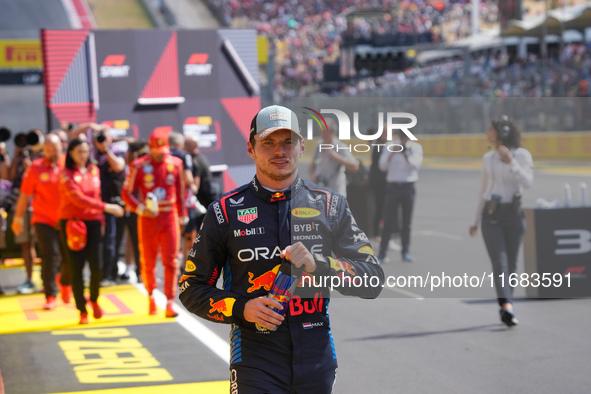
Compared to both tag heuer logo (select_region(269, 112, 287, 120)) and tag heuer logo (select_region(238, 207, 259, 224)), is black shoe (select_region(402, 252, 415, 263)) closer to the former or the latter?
tag heuer logo (select_region(238, 207, 259, 224))

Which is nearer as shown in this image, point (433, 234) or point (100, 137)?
point (433, 234)

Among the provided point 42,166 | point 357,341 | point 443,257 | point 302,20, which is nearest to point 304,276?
point 443,257

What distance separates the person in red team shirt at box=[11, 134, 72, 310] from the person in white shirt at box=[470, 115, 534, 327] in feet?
15.3

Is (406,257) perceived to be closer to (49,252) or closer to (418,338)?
(418,338)

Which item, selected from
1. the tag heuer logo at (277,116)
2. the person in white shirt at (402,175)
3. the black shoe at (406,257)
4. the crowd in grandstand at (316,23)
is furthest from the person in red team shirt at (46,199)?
the crowd in grandstand at (316,23)

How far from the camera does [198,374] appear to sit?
7.56 m

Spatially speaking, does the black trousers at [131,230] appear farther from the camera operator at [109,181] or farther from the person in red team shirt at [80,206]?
the person in red team shirt at [80,206]

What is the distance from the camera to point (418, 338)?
866 centimetres

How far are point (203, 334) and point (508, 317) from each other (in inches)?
114

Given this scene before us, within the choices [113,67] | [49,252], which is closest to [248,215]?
[49,252]

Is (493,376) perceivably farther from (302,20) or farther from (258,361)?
(302,20)

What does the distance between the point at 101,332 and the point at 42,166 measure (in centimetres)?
201

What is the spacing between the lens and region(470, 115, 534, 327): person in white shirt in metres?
6.22

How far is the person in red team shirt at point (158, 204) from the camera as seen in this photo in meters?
9.88
